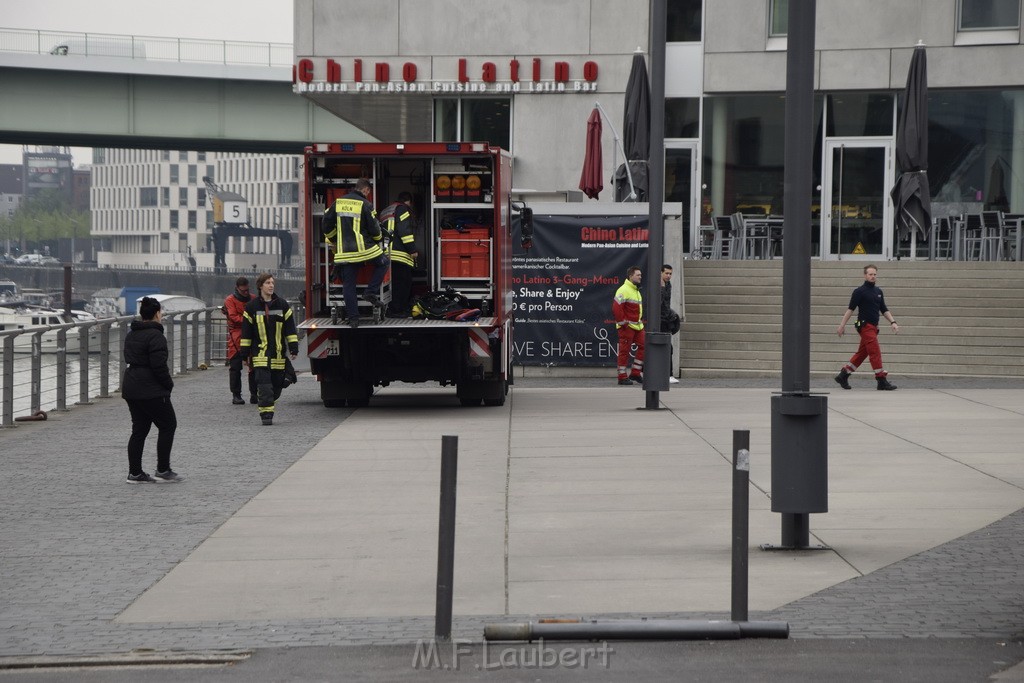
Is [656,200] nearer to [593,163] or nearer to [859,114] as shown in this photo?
[593,163]

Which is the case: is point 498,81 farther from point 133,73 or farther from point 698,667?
point 698,667

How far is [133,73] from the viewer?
43.8 meters

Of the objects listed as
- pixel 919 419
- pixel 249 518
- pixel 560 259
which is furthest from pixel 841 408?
pixel 249 518

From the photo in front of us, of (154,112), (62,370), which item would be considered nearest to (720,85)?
(62,370)

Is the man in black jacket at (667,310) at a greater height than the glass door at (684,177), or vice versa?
the glass door at (684,177)

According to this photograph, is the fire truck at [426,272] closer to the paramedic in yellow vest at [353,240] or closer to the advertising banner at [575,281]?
the paramedic in yellow vest at [353,240]

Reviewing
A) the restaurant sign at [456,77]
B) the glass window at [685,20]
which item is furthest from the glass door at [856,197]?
the restaurant sign at [456,77]

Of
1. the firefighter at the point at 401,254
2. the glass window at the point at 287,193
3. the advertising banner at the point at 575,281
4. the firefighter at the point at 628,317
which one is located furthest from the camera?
the glass window at the point at 287,193

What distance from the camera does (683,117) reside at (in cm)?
3300

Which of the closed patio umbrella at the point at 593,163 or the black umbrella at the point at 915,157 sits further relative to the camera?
the closed patio umbrella at the point at 593,163

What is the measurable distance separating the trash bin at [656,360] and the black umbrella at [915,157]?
10176mm

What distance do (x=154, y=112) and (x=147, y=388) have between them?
114ft

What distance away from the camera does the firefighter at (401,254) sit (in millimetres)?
17281

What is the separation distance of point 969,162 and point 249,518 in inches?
1015
